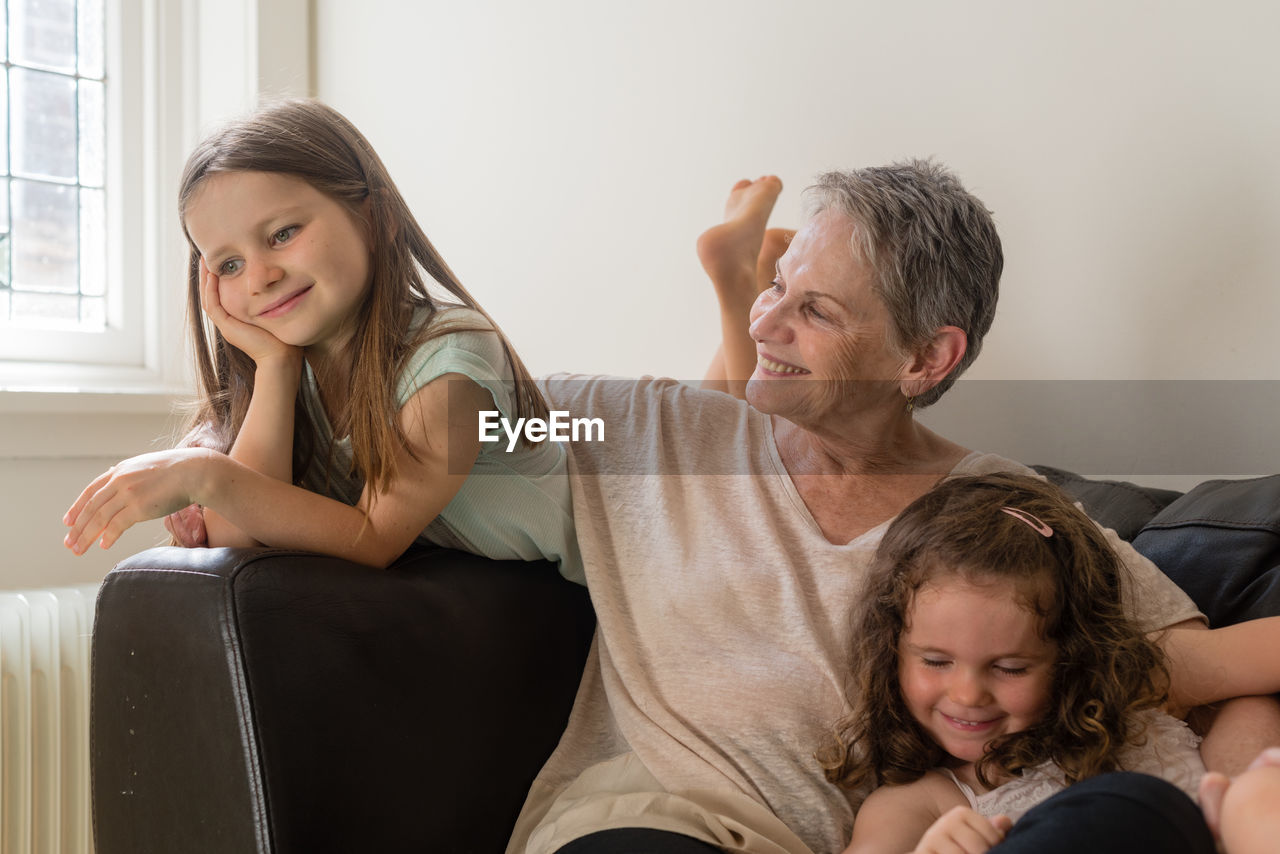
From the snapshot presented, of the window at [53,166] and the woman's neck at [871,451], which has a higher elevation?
the window at [53,166]

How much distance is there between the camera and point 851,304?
50.7 inches

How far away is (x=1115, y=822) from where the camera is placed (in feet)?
2.35

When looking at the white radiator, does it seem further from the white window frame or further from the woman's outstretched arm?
the woman's outstretched arm

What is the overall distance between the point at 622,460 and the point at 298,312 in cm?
43

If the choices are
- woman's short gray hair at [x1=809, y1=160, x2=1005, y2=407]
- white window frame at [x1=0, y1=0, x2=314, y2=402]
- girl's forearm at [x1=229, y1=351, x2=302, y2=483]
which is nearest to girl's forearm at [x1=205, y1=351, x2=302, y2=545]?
girl's forearm at [x1=229, y1=351, x2=302, y2=483]

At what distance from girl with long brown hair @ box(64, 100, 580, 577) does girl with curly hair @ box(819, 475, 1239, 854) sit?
1.45 feet

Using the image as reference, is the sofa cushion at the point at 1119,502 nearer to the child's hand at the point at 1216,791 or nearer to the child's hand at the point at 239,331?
the child's hand at the point at 1216,791

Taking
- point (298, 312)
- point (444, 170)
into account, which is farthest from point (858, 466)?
point (444, 170)

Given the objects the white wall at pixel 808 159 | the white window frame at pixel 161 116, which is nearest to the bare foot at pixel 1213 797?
the white wall at pixel 808 159

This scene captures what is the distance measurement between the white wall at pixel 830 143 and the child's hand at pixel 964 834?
2.53 feet

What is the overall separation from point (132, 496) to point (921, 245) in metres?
0.90

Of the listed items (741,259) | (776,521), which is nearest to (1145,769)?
(776,521)

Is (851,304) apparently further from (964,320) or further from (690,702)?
(690,702)

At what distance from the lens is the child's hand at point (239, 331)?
4.35 feet
